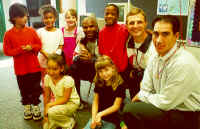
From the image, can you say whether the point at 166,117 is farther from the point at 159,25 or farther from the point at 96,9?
the point at 96,9

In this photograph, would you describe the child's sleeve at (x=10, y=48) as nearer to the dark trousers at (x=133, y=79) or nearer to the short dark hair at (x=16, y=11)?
the short dark hair at (x=16, y=11)

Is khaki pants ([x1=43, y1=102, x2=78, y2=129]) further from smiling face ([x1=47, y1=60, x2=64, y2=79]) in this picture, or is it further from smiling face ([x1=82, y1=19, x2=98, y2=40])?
smiling face ([x1=82, y1=19, x2=98, y2=40])

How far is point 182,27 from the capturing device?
2.40 metres

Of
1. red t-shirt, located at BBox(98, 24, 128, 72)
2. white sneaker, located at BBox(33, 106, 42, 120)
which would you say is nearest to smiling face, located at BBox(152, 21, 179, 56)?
red t-shirt, located at BBox(98, 24, 128, 72)

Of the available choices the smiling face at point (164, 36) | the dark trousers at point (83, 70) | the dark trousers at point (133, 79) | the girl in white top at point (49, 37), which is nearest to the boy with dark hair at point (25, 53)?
the girl in white top at point (49, 37)

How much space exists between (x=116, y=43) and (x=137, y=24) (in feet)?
1.13

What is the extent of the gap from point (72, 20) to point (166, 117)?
4.98 ft

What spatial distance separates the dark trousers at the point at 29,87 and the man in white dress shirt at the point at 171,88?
1.17 meters

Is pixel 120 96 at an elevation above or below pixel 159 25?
below

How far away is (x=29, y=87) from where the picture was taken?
2264 mm

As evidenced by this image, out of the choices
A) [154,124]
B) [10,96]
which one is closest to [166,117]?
[154,124]

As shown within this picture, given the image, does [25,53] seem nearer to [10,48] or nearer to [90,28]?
[10,48]

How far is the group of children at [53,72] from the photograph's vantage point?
74.9 inches

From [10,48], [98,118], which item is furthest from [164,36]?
[10,48]
